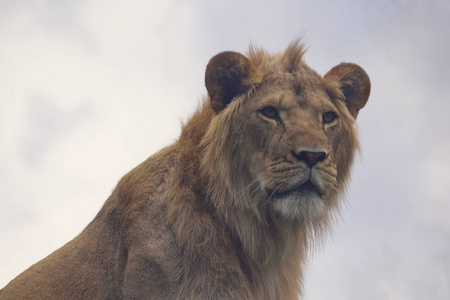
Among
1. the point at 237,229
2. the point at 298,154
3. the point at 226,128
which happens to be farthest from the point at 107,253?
the point at 298,154

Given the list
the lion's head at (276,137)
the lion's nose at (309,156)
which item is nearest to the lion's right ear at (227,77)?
the lion's head at (276,137)

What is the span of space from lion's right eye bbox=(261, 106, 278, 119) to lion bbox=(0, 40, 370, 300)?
13mm

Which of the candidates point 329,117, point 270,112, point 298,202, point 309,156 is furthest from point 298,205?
point 329,117

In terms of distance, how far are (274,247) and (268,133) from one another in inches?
46.6

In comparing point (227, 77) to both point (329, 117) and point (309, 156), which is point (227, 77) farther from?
point (309, 156)

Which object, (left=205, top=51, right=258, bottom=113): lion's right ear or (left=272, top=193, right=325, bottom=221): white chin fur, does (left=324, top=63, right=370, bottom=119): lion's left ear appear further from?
(left=272, top=193, right=325, bottom=221): white chin fur

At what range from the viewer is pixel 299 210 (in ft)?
17.6

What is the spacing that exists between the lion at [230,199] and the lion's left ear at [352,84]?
0.33 feet

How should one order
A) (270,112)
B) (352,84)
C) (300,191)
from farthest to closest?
(352,84) → (270,112) → (300,191)

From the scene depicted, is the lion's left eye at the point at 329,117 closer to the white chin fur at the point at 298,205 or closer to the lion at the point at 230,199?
the lion at the point at 230,199

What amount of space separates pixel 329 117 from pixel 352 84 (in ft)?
2.53

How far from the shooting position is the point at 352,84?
6395 mm

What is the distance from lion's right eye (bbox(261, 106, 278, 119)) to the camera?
552 cm

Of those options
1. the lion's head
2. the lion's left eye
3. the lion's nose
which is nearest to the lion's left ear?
the lion's head
